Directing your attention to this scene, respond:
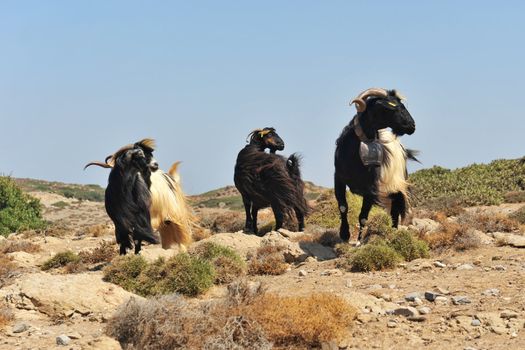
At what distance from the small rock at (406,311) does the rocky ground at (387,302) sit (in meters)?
0.01

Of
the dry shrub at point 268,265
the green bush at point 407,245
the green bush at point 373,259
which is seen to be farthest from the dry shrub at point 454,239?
the dry shrub at point 268,265

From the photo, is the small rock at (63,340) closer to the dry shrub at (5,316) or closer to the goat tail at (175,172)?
the dry shrub at (5,316)

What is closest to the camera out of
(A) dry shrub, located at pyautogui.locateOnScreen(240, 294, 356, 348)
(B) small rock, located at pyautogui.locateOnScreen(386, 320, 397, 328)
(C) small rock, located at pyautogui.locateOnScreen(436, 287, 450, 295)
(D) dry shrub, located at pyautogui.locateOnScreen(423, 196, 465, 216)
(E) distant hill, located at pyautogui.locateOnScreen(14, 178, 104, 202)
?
(A) dry shrub, located at pyautogui.locateOnScreen(240, 294, 356, 348)

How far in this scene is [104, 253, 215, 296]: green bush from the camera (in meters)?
10.3

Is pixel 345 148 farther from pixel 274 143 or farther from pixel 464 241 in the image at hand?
pixel 274 143

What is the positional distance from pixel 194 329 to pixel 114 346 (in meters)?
0.81

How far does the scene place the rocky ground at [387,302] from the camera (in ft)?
25.9

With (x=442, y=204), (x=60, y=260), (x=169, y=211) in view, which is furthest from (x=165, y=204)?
(x=442, y=204)

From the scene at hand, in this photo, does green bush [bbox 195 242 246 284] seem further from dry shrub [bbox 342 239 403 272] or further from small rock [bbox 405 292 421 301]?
small rock [bbox 405 292 421 301]

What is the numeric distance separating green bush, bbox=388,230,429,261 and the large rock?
4.60 metres

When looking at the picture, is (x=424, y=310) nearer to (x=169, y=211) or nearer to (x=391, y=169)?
(x=391, y=169)

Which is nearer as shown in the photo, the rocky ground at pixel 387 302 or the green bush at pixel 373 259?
the rocky ground at pixel 387 302

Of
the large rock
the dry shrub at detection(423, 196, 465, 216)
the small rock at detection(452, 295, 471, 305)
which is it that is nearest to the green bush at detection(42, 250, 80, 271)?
the large rock

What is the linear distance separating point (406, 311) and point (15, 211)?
2132 centimetres
